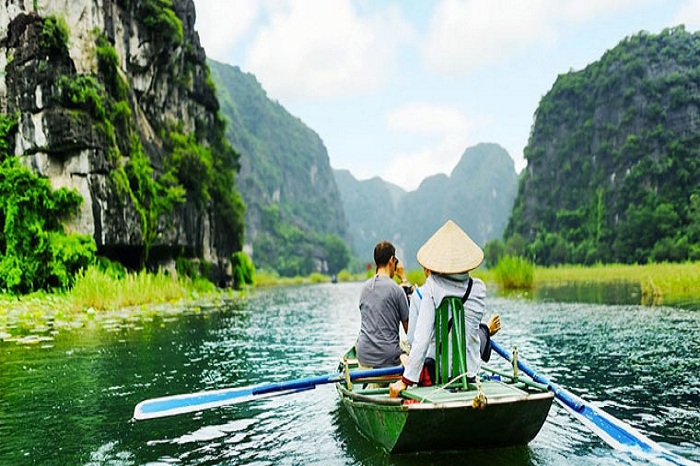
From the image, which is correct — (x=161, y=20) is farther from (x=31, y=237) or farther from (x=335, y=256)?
(x=335, y=256)

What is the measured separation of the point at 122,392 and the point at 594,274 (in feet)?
123

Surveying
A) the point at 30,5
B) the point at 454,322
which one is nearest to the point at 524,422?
the point at 454,322

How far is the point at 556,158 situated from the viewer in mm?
96375

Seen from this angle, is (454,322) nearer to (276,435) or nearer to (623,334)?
(276,435)

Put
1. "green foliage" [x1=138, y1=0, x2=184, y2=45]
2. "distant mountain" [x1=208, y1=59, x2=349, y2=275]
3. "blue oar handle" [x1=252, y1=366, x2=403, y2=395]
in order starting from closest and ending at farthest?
"blue oar handle" [x1=252, y1=366, x2=403, y2=395], "green foliage" [x1=138, y1=0, x2=184, y2=45], "distant mountain" [x1=208, y1=59, x2=349, y2=275]

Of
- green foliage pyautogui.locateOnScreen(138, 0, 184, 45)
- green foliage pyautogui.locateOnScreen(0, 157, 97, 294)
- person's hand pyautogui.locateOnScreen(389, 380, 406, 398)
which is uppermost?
green foliage pyautogui.locateOnScreen(138, 0, 184, 45)

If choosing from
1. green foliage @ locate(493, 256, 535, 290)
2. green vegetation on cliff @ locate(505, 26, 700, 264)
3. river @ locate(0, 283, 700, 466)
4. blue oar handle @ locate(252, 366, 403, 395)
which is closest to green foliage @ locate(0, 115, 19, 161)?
river @ locate(0, 283, 700, 466)

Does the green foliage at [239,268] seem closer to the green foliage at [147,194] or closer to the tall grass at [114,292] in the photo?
the green foliage at [147,194]

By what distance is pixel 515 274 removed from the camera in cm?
2816

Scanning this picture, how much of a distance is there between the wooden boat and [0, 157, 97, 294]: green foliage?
1794cm

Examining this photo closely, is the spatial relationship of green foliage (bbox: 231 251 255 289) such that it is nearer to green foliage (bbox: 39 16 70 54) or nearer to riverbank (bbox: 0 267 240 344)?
A: riverbank (bbox: 0 267 240 344)

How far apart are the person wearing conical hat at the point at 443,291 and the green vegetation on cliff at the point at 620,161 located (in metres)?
57.0

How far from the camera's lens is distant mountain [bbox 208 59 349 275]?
404ft

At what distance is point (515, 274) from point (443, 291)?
2492 centimetres
